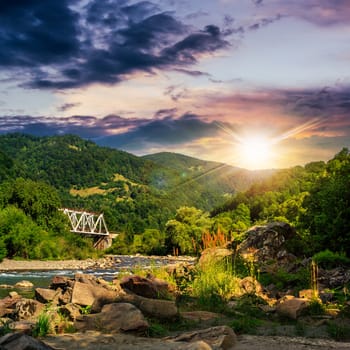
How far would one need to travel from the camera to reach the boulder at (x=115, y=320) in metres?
10.3

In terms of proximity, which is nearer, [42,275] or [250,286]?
[250,286]

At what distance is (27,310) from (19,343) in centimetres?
529

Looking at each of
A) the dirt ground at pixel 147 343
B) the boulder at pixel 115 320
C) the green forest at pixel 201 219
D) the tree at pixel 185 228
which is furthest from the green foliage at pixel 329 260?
the tree at pixel 185 228

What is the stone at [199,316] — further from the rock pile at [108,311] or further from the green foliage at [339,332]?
the green foliage at [339,332]

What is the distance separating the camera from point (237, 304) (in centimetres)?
1318

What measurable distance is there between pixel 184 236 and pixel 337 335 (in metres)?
77.5

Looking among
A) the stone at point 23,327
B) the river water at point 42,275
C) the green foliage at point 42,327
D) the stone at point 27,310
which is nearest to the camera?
the stone at point 23,327

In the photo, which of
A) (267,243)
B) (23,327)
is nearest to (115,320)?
(23,327)

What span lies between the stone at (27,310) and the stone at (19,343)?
4.64 meters

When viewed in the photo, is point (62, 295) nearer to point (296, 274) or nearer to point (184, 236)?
point (296, 274)

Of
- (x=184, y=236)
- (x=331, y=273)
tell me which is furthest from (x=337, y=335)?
(x=184, y=236)

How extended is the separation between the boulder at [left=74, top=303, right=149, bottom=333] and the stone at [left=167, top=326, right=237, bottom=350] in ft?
3.32

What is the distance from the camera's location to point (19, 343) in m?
7.70

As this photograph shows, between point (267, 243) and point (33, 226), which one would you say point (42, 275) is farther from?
point (267, 243)
